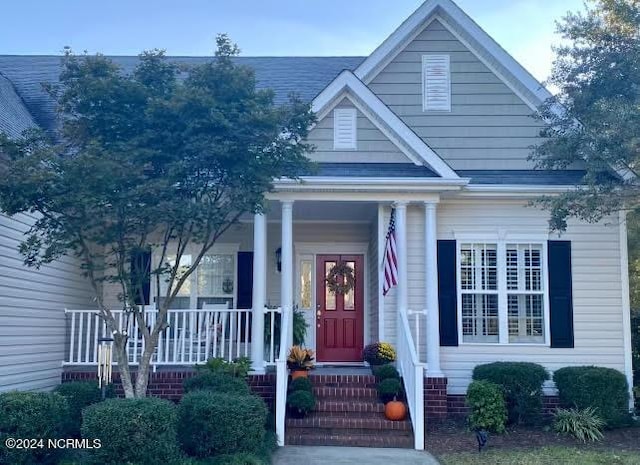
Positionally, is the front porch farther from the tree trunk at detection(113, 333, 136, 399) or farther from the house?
the tree trunk at detection(113, 333, 136, 399)

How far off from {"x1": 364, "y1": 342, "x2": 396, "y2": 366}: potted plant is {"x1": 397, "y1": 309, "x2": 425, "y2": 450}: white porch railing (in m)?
0.13

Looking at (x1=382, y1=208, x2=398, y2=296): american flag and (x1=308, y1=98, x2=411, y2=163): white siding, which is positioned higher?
(x1=308, y1=98, x2=411, y2=163): white siding

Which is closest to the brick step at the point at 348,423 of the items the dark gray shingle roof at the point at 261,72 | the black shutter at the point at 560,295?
the black shutter at the point at 560,295

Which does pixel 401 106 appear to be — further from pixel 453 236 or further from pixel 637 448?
pixel 637 448

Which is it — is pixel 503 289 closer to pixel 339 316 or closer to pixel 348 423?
pixel 339 316

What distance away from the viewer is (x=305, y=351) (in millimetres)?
10156

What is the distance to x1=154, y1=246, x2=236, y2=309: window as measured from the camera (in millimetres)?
12180

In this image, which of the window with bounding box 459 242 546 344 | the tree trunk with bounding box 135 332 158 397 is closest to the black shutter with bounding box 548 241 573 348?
the window with bounding box 459 242 546 344

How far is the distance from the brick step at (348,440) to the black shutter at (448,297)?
229 cm

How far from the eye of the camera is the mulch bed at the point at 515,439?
871cm

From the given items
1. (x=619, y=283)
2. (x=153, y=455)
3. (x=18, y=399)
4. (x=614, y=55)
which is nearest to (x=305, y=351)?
(x=153, y=455)

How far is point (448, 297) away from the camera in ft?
35.3

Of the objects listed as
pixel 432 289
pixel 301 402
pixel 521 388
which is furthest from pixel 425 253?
pixel 301 402

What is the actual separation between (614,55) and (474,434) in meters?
5.85
